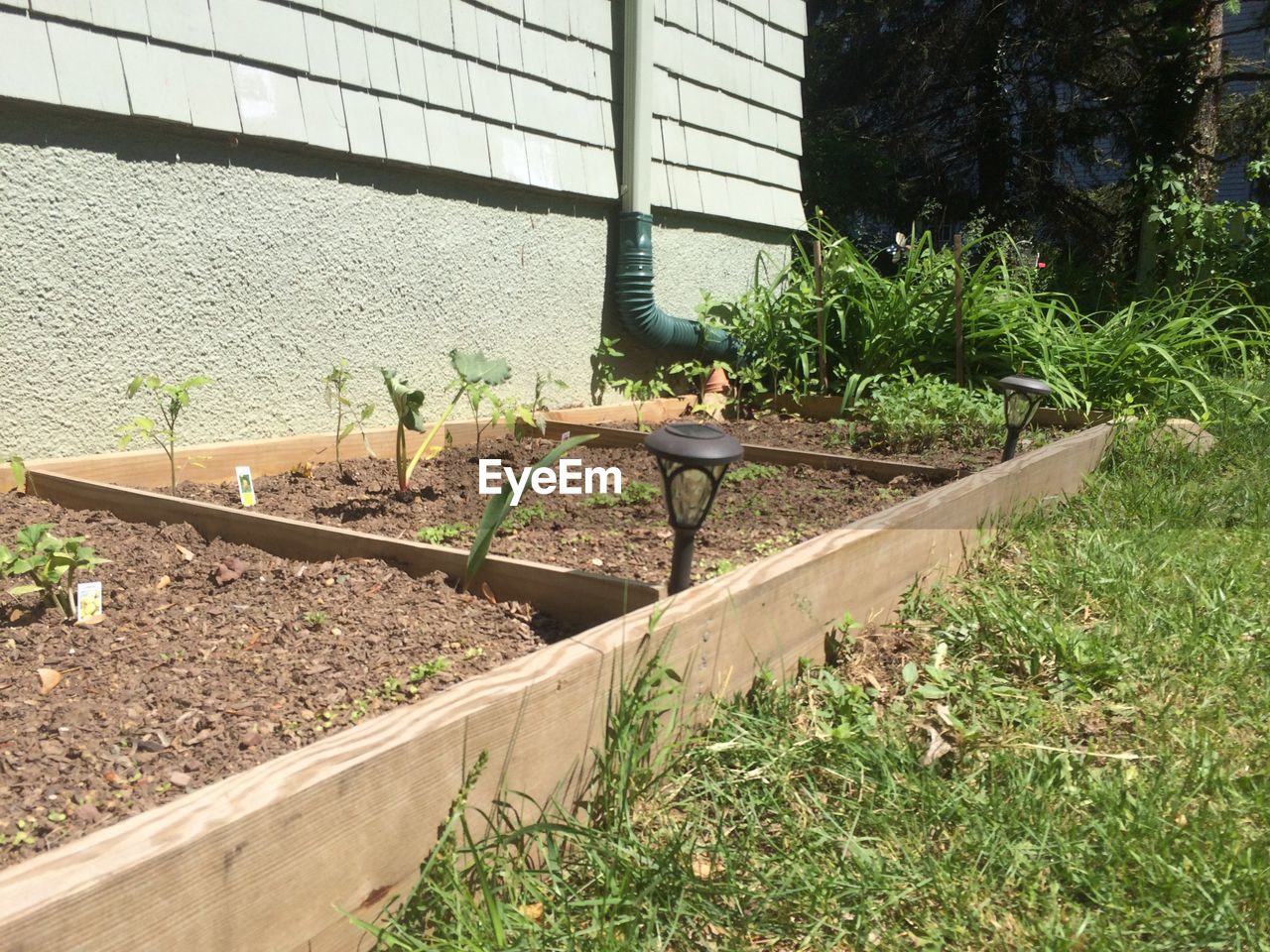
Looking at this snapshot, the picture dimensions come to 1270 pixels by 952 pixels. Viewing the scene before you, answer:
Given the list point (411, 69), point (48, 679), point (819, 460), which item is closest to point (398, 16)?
point (411, 69)

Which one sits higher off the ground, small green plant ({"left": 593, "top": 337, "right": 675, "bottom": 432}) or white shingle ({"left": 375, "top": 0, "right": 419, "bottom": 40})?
white shingle ({"left": 375, "top": 0, "right": 419, "bottom": 40})

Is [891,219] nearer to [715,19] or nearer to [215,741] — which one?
[715,19]

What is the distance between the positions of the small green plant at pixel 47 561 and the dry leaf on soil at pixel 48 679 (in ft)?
0.65

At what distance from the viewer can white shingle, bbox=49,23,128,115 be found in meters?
2.72

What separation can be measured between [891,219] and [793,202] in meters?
6.59

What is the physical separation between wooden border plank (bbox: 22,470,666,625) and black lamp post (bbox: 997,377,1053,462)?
80.6 inches

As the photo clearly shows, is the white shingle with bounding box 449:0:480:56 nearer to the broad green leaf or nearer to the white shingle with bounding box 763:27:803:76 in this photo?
the broad green leaf

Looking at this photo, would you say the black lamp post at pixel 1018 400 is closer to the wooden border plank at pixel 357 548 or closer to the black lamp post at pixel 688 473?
the black lamp post at pixel 688 473

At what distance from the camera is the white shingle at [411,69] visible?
365 cm

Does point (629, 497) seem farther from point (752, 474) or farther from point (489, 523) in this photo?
point (489, 523)

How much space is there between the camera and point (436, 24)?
3.77 m

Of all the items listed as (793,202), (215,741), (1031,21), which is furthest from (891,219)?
(215,741)

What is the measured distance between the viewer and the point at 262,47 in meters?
3.21

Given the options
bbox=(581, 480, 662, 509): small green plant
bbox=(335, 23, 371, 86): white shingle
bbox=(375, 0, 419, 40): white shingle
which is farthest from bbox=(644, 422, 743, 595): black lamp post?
bbox=(375, 0, 419, 40): white shingle
